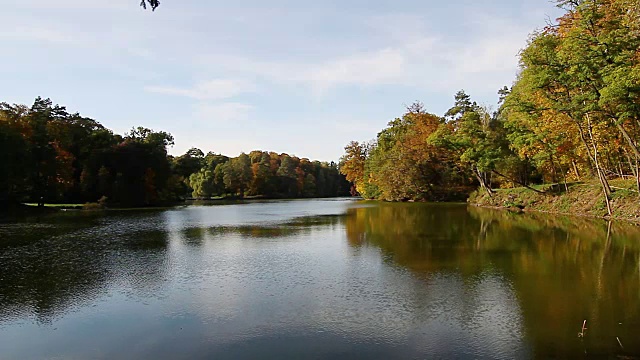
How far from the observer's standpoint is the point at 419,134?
5178 centimetres

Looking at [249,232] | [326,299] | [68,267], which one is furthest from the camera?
[249,232]

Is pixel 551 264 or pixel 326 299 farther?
pixel 551 264

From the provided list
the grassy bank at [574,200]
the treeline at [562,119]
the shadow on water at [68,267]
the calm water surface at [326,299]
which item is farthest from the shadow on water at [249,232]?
the grassy bank at [574,200]

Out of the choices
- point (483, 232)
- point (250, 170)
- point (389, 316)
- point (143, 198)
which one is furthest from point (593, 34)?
point (250, 170)

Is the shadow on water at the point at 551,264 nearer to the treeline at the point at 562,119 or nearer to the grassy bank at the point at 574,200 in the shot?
the grassy bank at the point at 574,200

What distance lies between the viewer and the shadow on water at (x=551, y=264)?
6.66 m

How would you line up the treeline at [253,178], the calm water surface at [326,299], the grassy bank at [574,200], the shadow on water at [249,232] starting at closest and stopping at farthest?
the calm water surface at [326,299]
the shadow on water at [249,232]
the grassy bank at [574,200]
the treeline at [253,178]

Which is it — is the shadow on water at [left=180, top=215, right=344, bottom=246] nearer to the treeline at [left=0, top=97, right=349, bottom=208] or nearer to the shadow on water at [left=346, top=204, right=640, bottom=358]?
the shadow on water at [left=346, top=204, right=640, bottom=358]

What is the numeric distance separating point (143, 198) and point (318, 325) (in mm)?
50776

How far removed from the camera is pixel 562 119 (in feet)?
81.6

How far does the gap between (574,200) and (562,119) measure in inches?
242

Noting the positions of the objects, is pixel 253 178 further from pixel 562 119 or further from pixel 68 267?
pixel 68 267

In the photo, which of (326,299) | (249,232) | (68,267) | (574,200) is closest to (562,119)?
(574,200)

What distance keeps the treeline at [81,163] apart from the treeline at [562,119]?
3047 centimetres
